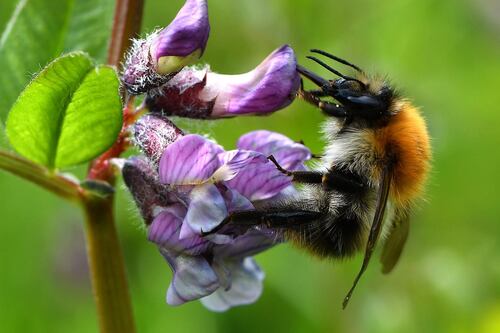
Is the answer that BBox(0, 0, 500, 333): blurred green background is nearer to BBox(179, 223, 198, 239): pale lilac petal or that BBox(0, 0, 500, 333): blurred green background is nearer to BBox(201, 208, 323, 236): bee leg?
BBox(201, 208, 323, 236): bee leg

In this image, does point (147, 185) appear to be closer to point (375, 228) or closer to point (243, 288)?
point (243, 288)

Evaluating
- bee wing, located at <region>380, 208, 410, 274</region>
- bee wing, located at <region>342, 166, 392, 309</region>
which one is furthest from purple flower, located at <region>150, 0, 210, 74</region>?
bee wing, located at <region>380, 208, 410, 274</region>

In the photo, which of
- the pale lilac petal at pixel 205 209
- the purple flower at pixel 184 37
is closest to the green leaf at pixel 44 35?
the purple flower at pixel 184 37

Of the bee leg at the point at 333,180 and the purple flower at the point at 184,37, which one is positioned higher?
the purple flower at the point at 184,37

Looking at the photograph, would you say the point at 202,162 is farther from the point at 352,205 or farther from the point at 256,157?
the point at 352,205

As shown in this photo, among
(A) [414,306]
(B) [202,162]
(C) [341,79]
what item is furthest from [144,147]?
(A) [414,306]

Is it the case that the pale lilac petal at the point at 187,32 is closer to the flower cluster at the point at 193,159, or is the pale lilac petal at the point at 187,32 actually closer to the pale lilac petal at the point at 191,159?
the flower cluster at the point at 193,159

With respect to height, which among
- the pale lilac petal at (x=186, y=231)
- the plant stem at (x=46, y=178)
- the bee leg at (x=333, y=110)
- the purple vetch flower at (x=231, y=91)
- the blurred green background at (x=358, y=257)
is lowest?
the blurred green background at (x=358, y=257)
